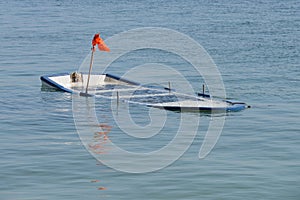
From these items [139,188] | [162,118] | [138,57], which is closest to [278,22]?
[138,57]

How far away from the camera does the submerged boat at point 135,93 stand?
34.3 metres

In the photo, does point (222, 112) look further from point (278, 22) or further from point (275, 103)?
point (278, 22)

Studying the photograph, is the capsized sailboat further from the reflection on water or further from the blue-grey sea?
the reflection on water

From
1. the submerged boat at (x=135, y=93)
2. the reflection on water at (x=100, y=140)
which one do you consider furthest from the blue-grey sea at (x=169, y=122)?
the submerged boat at (x=135, y=93)

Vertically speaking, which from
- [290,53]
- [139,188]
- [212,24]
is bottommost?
[139,188]

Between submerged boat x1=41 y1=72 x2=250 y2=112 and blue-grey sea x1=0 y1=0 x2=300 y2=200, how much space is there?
0.55 metres

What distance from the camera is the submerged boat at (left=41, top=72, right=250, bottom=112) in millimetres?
34344

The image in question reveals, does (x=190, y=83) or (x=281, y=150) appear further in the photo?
(x=190, y=83)

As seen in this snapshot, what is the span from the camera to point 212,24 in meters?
66.3

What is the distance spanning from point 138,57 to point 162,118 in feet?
61.3

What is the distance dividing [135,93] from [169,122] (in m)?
5.88

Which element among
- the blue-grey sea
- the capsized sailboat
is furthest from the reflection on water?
the capsized sailboat

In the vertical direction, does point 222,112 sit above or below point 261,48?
below

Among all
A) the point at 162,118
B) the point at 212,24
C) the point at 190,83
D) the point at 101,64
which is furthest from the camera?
the point at 212,24
